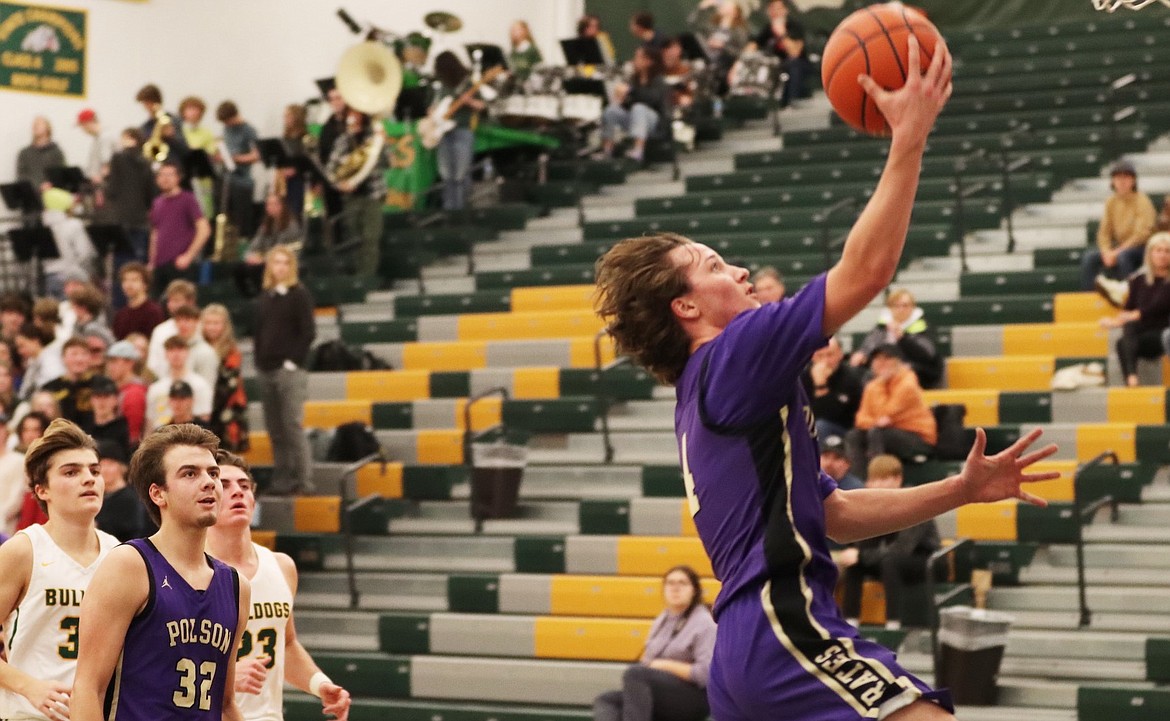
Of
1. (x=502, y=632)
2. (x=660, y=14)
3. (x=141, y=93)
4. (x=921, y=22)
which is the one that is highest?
(x=660, y=14)

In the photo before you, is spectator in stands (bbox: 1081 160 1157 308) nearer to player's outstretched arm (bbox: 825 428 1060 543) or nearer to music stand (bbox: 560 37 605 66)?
music stand (bbox: 560 37 605 66)

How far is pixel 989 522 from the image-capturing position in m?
9.98

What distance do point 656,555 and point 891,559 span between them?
1.69 meters

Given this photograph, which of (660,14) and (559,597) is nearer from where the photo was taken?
→ (559,597)

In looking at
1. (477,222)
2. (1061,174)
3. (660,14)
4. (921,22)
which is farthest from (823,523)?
(660,14)

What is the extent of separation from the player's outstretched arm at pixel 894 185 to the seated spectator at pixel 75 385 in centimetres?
845

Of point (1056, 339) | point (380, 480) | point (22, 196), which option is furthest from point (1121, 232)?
point (22, 196)

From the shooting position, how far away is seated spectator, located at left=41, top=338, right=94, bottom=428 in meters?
10.9

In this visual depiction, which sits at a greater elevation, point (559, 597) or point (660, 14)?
point (660, 14)

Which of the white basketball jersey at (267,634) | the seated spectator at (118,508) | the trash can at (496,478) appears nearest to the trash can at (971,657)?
the trash can at (496,478)

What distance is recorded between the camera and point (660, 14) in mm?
20297

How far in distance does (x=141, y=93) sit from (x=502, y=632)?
7540 millimetres

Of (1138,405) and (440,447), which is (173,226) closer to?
(440,447)

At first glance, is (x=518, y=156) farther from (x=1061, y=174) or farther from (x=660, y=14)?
(x=1061, y=174)
